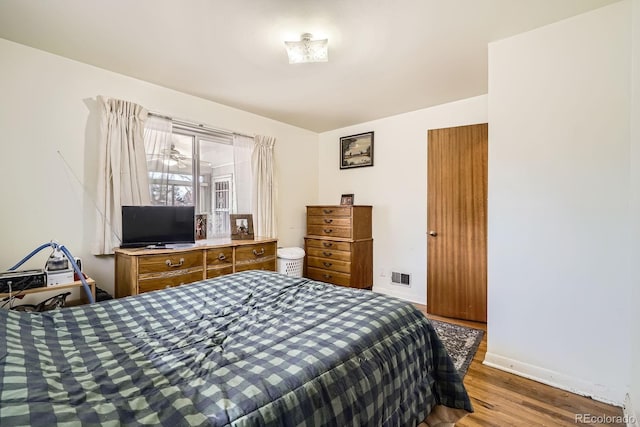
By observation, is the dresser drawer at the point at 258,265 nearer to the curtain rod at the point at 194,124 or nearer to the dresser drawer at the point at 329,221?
the dresser drawer at the point at 329,221

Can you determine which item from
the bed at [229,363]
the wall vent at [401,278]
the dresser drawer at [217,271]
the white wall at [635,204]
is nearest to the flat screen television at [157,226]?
the dresser drawer at [217,271]

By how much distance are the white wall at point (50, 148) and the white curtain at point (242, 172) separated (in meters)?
0.99

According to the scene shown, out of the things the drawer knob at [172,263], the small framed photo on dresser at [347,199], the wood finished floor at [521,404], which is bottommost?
the wood finished floor at [521,404]

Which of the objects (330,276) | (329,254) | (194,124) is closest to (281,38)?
(194,124)

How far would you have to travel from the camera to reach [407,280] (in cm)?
373

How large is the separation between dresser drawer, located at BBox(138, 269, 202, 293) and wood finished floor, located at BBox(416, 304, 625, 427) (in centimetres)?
231

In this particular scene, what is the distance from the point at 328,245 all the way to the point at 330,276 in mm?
414

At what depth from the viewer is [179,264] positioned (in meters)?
2.57

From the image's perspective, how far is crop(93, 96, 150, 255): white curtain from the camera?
248 cm

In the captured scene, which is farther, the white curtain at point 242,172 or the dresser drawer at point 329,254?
the dresser drawer at point 329,254

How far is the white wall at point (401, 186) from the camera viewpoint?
11.5 ft

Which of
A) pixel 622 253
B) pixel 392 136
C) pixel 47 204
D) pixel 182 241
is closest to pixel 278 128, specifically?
pixel 392 136

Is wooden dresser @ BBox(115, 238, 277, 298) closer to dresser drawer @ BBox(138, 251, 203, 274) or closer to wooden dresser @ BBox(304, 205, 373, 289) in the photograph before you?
dresser drawer @ BBox(138, 251, 203, 274)

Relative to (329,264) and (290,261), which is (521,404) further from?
(290,261)
